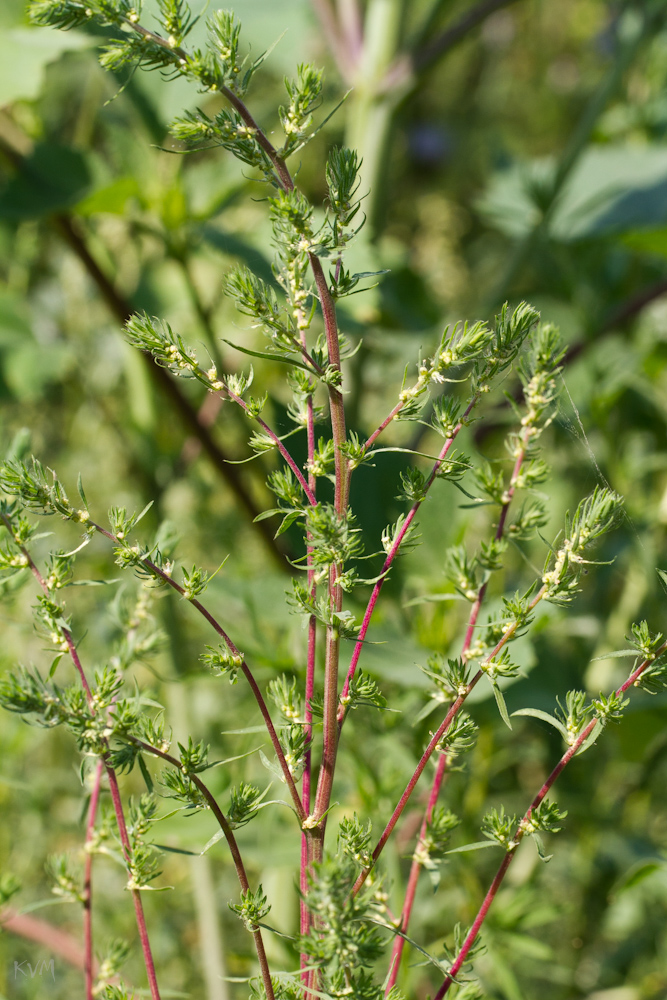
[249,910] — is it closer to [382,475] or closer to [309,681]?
[309,681]

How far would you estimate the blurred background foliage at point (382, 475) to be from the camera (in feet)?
1.28

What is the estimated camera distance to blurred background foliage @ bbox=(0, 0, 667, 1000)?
39 centimetres

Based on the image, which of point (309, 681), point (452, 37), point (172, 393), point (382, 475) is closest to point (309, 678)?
point (309, 681)

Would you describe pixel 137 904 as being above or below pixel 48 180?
below

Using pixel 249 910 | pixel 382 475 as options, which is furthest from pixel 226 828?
pixel 382 475

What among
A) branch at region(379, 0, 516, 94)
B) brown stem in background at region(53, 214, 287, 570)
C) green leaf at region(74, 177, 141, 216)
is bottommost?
brown stem in background at region(53, 214, 287, 570)

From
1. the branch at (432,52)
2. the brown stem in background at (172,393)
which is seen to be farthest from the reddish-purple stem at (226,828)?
the branch at (432,52)

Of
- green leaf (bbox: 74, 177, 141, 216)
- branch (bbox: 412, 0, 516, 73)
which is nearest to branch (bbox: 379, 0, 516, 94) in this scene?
branch (bbox: 412, 0, 516, 73)

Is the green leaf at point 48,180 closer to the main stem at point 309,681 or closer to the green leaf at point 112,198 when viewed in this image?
the green leaf at point 112,198

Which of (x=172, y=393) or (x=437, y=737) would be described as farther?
(x=172, y=393)

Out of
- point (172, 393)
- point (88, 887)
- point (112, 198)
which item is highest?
point (112, 198)

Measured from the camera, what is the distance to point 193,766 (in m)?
0.17

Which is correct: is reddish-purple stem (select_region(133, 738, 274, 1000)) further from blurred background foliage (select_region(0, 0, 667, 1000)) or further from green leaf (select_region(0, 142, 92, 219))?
green leaf (select_region(0, 142, 92, 219))

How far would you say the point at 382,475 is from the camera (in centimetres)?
39
